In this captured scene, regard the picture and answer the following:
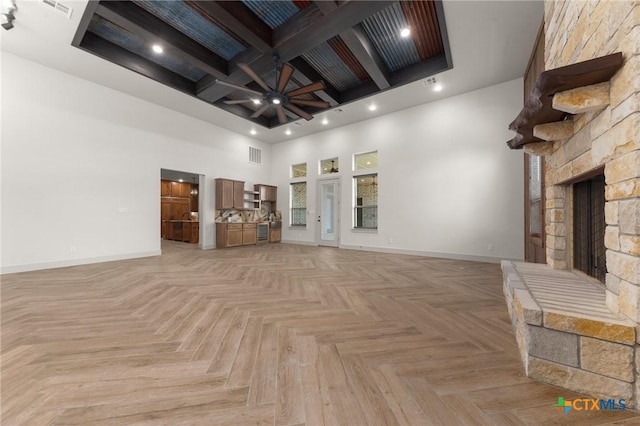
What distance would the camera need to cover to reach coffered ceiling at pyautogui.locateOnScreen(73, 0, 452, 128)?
3258 mm

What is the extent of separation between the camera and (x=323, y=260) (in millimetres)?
5027

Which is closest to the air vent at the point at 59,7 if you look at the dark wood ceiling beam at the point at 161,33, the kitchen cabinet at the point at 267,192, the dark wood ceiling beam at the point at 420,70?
the dark wood ceiling beam at the point at 161,33

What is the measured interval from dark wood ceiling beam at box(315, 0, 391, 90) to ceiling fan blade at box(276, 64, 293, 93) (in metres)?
0.82

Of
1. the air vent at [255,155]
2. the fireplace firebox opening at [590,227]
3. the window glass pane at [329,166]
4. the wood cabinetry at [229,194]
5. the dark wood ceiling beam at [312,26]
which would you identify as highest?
the dark wood ceiling beam at [312,26]

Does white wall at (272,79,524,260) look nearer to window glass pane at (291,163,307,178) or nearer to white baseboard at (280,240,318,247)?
white baseboard at (280,240,318,247)

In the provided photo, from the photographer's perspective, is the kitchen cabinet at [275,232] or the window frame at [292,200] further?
the kitchen cabinet at [275,232]

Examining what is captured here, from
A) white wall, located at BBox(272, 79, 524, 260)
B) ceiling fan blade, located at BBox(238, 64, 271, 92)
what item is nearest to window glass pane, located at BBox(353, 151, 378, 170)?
white wall, located at BBox(272, 79, 524, 260)

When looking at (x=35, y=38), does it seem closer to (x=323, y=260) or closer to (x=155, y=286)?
(x=155, y=286)

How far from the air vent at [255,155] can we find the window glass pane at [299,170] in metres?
1.23

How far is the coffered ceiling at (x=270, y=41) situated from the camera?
10.7ft

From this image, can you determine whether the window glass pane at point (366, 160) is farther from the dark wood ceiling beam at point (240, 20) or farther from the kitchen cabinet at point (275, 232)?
the dark wood ceiling beam at point (240, 20)

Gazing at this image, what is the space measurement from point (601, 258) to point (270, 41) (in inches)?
185

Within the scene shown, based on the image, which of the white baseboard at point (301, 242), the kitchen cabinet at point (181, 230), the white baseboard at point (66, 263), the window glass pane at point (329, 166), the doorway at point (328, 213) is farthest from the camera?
the kitchen cabinet at point (181, 230)

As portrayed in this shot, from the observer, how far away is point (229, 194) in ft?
23.3
